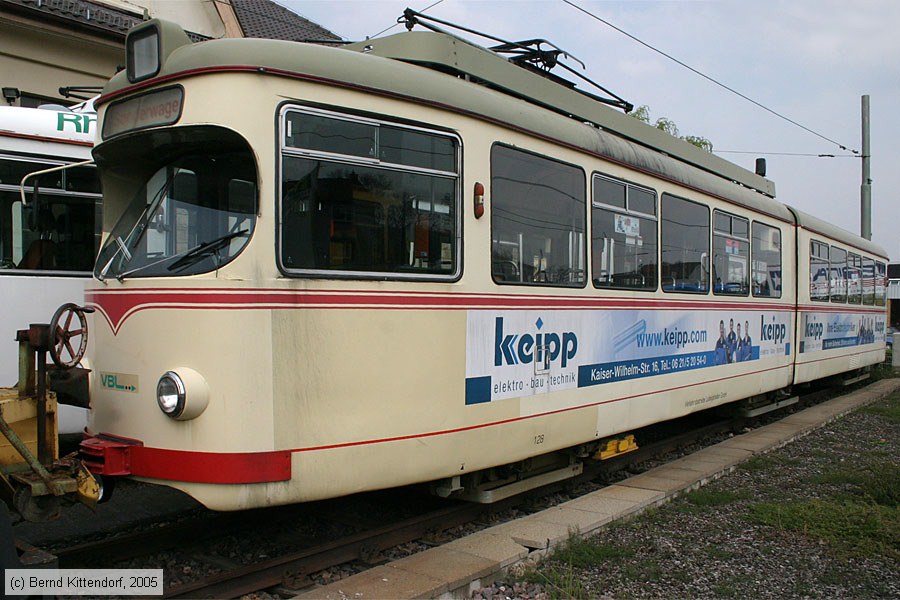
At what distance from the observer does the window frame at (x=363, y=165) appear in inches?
176

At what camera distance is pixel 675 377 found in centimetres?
815

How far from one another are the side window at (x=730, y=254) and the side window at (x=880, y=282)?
30.9ft

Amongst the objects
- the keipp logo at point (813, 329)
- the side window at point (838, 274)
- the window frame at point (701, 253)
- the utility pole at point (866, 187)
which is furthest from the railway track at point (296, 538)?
the utility pole at point (866, 187)

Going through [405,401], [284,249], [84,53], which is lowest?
[405,401]

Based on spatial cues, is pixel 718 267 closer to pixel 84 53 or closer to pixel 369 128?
pixel 369 128

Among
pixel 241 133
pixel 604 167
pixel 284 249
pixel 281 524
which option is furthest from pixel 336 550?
pixel 604 167

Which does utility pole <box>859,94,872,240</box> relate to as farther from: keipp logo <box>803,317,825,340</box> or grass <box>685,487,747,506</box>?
grass <box>685,487,747,506</box>

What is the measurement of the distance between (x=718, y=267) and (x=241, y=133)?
645 centimetres

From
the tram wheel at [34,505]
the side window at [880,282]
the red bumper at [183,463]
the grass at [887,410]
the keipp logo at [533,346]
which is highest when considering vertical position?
the side window at [880,282]

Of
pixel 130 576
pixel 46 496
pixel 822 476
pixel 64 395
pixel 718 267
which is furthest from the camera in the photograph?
pixel 718 267

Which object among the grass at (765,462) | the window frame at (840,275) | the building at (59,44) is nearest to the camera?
the grass at (765,462)

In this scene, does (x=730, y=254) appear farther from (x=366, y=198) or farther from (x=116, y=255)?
(x=116, y=255)

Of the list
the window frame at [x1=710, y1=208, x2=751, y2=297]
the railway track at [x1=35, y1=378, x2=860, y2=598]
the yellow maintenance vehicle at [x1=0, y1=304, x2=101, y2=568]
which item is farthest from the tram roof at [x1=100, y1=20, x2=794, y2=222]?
the railway track at [x1=35, y1=378, x2=860, y2=598]

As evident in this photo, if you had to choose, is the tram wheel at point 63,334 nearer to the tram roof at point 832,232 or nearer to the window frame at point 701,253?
the window frame at point 701,253
